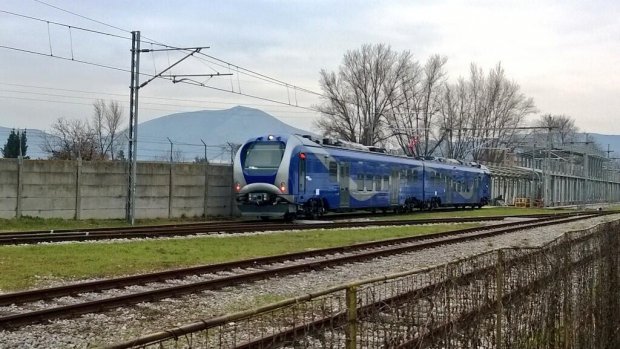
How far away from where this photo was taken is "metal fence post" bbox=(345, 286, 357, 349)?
142 inches

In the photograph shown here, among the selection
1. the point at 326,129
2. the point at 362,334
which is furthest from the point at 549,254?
the point at 326,129

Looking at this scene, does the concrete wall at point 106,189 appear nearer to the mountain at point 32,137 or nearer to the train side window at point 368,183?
the mountain at point 32,137

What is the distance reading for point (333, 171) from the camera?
3158 cm

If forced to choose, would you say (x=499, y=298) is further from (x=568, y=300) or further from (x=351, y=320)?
(x=351, y=320)

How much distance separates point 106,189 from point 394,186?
16988 millimetres

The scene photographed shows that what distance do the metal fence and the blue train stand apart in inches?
810

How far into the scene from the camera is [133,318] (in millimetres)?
8992

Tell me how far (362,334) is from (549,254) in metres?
3.20

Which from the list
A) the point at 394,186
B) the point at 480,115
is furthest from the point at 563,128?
the point at 394,186

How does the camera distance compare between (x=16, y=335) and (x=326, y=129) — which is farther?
(x=326, y=129)

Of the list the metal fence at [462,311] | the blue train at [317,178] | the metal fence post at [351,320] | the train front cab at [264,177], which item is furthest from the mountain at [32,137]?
the metal fence post at [351,320]

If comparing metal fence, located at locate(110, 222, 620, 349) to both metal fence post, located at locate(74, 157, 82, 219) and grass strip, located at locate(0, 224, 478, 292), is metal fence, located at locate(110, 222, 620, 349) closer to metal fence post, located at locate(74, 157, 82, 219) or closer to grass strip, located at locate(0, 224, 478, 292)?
grass strip, located at locate(0, 224, 478, 292)

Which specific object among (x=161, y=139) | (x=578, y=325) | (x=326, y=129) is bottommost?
(x=578, y=325)

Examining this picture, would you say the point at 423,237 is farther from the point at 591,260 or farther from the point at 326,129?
the point at 326,129
